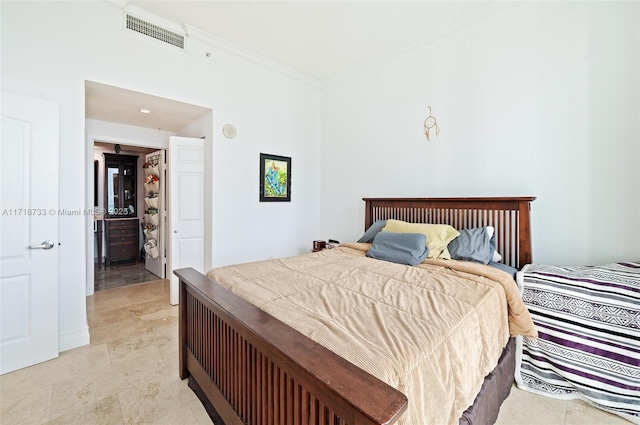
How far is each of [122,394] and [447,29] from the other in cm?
444

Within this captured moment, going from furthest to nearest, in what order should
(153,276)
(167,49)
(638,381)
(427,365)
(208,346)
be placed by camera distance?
(153,276) → (167,49) → (208,346) → (638,381) → (427,365)

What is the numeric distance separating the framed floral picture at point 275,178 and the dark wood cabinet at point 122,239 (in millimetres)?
3494

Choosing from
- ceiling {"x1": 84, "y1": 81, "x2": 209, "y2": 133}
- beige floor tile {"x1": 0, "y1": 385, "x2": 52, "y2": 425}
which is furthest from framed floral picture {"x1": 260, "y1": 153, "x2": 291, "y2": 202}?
beige floor tile {"x1": 0, "y1": 385, "x2": 52, "y2": 425}

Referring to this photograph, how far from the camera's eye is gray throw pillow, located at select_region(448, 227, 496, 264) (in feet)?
7.62

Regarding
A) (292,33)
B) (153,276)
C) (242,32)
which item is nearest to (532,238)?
(292,33)

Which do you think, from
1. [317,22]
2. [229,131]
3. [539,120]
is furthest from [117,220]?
[539,120]

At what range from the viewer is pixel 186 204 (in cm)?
352

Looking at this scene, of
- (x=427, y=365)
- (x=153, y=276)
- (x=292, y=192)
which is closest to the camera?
(x=427, y=365)

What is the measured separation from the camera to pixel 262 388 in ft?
3.93

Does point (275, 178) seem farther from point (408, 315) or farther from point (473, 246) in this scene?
point (408, 315)

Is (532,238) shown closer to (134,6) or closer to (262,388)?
(262,388)

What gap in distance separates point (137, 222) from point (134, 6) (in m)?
4.23

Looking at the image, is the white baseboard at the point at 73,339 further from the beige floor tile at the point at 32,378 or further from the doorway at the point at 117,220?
the doorway at the point at 117,220

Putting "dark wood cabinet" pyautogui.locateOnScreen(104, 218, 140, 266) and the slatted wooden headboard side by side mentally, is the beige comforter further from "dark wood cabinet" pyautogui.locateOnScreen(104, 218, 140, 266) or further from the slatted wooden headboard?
"dark wood cabinet" pyautogui.locateOnScreen(104, 218, 140, 266)
